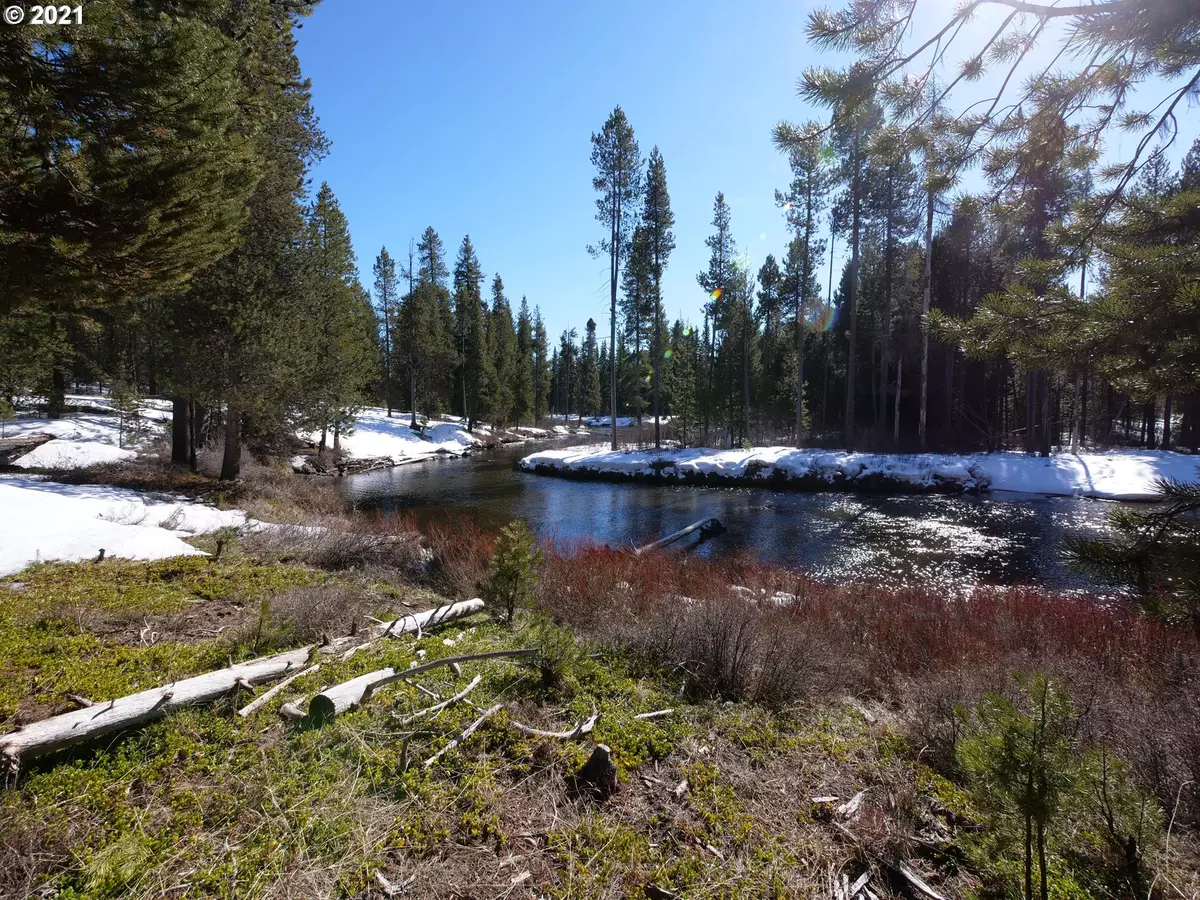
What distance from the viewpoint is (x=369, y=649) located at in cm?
470

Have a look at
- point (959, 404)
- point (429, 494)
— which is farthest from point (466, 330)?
point (959, 404)

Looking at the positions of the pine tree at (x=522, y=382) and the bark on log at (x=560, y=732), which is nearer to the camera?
the bark on log at (x=560, y=732)

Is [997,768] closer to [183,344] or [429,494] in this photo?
[183,344]

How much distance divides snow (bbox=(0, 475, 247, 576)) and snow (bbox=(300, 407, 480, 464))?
57.0 feet

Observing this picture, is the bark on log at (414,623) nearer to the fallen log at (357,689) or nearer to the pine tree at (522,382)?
the fallen log at (357,689)

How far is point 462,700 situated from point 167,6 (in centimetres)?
662

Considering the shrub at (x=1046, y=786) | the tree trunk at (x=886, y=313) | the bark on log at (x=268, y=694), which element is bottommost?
the bark on log at (x=268, y=694)

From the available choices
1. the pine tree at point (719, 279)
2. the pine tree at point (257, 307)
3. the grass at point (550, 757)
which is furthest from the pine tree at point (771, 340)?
the grass at point (550, 757)

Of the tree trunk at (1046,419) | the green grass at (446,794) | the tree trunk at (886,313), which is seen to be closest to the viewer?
the green grass at (446,794)

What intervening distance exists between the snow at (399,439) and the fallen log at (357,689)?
25230mm

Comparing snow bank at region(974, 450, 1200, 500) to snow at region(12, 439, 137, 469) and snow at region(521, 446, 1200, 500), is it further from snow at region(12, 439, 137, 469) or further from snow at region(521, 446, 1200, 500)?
snow at region(12, 439, 137, 469)

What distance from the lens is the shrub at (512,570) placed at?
557 cm

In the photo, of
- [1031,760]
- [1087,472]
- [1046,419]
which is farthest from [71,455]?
[1046,419]

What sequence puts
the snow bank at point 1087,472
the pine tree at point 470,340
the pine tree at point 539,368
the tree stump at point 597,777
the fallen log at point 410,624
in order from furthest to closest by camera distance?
the pine tree at point 539,368 < the pine tree at point 470,340 < the snow bank at point 1087,472 < the fallen log at point 410,624 < the tree stump at point 597,777
